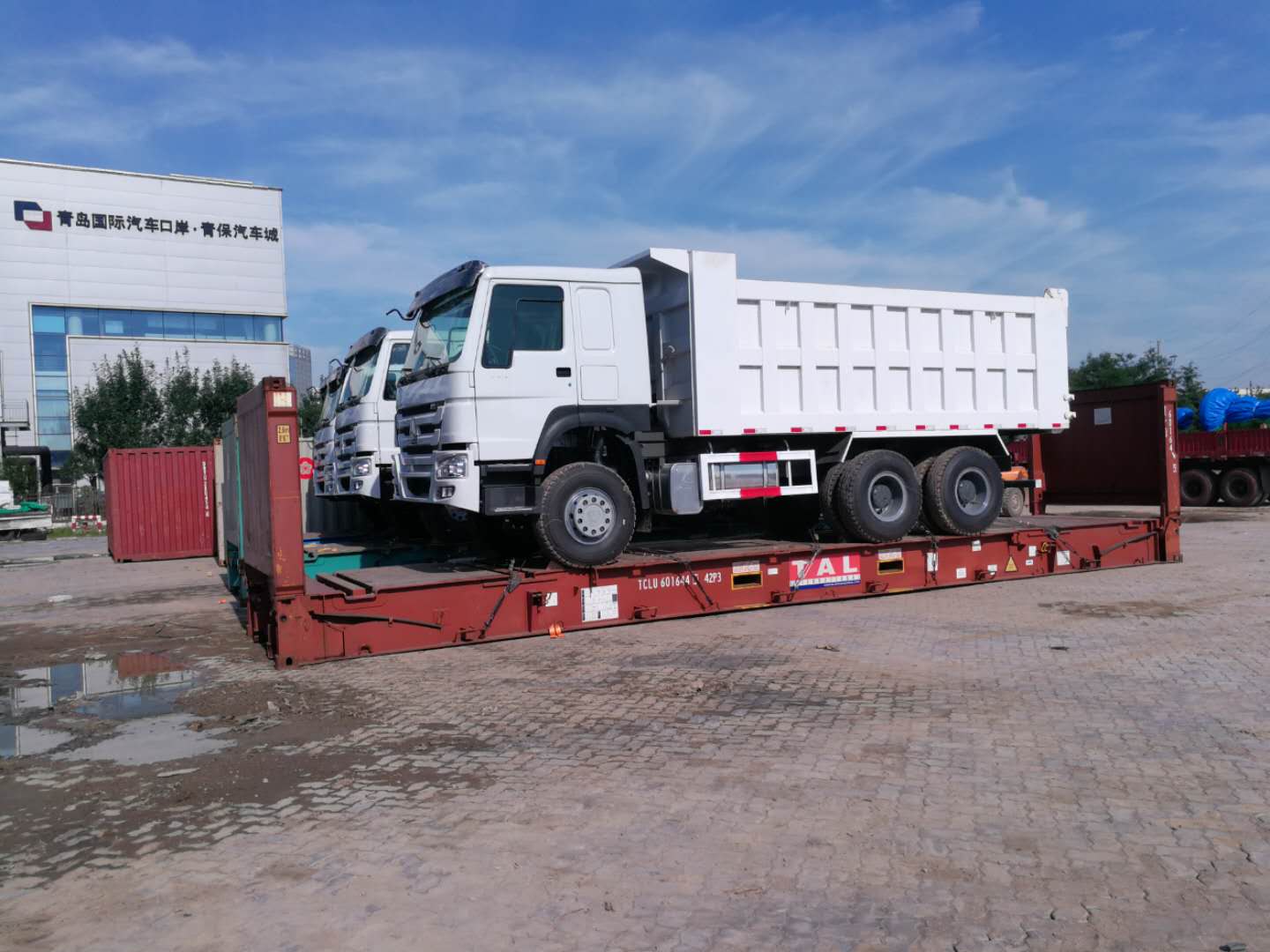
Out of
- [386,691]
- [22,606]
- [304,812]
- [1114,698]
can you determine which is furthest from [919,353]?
[22,606]

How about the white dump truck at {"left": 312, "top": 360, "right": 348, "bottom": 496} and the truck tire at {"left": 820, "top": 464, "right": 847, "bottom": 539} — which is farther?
the white dump truck at {"left": 312, "top": 360, "right": 348, "bottom": 496}

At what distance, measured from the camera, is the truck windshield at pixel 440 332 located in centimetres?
969

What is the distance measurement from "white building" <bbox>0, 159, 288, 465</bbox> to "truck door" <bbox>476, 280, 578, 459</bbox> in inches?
1753

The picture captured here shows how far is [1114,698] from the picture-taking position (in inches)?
274

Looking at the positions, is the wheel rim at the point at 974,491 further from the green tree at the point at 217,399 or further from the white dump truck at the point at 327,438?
the green tree at the point at 217,399

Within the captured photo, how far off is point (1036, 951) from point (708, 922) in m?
1.12

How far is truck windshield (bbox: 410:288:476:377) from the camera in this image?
969 cm

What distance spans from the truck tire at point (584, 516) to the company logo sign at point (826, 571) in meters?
1.99

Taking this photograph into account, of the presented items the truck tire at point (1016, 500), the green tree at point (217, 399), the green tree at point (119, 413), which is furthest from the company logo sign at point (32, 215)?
the truck tire at point (1016, 500)

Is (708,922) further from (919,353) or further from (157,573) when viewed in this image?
(157,573)

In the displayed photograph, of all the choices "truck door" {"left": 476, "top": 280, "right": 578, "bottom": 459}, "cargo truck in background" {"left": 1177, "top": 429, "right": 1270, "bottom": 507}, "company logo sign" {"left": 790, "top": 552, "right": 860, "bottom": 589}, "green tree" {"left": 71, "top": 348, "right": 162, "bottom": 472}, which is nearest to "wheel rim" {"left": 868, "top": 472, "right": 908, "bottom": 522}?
"company logo sign" {"left": 790, "top": 552, "right": 860, "bottom": 589}

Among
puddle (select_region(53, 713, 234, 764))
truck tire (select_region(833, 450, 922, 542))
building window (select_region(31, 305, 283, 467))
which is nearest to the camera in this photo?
puddle (select_region(53, 713, 234, 764))

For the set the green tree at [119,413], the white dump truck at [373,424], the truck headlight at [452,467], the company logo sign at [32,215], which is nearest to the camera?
the truck headlight at [452,467]

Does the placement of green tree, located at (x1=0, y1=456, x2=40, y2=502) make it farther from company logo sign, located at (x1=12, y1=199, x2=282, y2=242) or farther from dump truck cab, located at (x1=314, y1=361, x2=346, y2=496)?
dump truck cab, located at (x1=314, y1=361, x2=346, y2=496)
